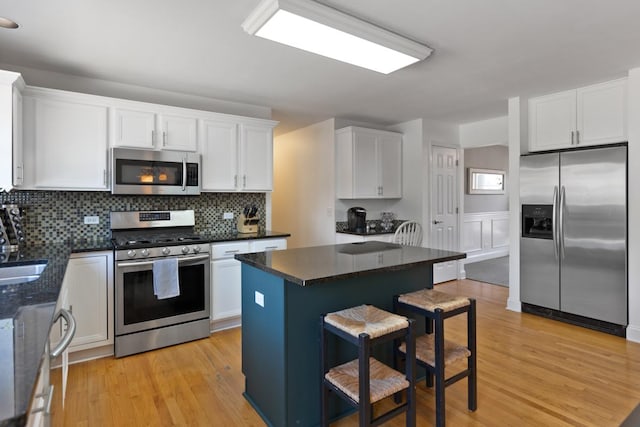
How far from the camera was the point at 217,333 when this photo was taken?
346 cm

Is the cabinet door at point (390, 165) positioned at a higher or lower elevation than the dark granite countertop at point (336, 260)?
higher

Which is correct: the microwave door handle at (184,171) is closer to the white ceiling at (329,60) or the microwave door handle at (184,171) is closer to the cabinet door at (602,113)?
the white ceiling at (329,60)

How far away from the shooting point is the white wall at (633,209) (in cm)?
316

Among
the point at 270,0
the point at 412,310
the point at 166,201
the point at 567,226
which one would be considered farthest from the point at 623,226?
the point at 166,201

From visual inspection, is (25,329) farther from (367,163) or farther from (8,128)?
(367,163)

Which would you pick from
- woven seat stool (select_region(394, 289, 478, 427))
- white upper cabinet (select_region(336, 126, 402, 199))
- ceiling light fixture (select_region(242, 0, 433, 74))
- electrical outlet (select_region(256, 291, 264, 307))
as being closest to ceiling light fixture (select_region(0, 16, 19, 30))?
ceiling light fixture (select_region(242, 0, 433, 74))

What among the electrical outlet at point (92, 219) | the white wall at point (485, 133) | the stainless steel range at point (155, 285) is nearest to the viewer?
the stainless steel range at point (155, 285)

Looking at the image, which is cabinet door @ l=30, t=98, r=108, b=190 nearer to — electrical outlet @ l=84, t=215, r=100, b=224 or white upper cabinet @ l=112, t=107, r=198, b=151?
white upper cabinet @ l=112, t=107, r=198, b=151

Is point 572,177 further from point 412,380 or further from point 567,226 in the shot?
point 412,380

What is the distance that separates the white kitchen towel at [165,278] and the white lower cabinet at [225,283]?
39 centimetres

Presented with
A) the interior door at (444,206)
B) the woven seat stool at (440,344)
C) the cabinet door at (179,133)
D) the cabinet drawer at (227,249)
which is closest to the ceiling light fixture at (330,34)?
the cabinet door at (179,133)

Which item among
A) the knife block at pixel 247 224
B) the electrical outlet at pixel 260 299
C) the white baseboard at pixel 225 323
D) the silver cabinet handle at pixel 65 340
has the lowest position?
the white baseboard at pixel 225 323

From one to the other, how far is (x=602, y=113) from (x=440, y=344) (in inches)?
122

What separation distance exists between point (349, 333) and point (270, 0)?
1829mm
